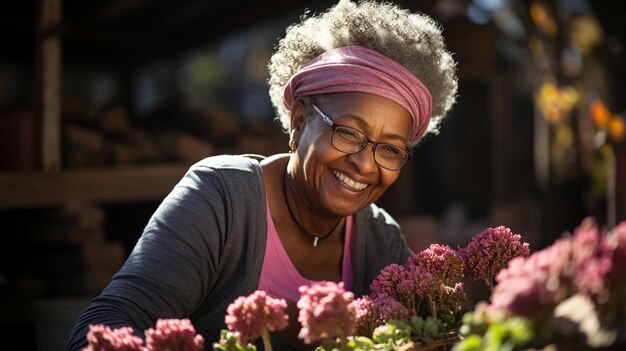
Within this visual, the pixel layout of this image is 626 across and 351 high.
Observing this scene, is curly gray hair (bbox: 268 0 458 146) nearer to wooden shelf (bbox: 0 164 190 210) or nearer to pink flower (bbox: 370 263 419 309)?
pink flower (bbox: 370 263 419 309)

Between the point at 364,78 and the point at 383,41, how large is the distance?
180 millimetres

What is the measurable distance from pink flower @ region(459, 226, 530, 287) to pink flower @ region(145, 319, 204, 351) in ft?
2.63

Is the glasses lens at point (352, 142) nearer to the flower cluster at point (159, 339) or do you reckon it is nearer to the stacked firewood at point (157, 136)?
the flower cluster at point (159, 339)

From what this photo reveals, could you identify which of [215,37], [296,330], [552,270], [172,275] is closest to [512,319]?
[552,270]

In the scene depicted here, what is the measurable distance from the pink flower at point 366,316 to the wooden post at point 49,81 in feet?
10.6

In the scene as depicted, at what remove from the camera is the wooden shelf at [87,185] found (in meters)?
4.57

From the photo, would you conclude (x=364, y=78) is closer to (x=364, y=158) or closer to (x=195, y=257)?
(x=364, y=158)

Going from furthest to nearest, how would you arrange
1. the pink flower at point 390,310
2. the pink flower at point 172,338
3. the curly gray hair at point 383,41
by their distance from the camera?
1. the curly gray hair at point 383,41
2. the pink flower at point 390,310
3. the pink flower at point 172,338

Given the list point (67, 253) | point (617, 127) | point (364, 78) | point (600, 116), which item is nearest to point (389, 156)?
point (364, 78)

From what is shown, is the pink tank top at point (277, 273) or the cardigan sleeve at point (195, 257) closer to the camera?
the cardigan sleeve at point (195, 257)

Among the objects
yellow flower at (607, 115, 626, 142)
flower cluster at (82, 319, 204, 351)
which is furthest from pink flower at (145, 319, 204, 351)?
yellow flower at (607, 115, 626, 142)

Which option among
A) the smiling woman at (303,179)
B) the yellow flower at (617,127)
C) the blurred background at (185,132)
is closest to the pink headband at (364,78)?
the smiling woman at (303,179)

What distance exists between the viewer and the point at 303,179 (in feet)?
8.59

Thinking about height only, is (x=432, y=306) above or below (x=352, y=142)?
below
